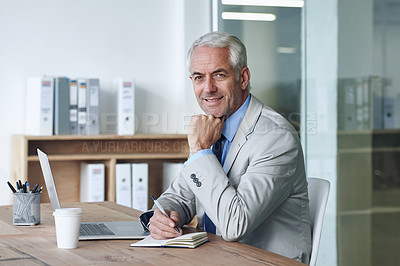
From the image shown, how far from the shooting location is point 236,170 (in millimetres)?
1724

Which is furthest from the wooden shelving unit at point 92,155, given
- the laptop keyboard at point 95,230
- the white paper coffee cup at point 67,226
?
the white paper coffee cup at point 67,226

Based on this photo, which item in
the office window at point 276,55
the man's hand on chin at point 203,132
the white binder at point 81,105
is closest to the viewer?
the man's hand on chin at point 203,132

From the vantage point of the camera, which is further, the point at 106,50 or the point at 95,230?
the point at 106,50

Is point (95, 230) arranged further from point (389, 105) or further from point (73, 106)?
point (73, 106)

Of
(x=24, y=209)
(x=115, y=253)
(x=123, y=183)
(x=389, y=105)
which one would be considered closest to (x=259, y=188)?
(x=115, y=253)

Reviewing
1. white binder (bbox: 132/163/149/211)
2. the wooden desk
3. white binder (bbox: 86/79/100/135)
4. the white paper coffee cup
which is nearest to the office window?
white binder (bbox: 132/163/149/211)

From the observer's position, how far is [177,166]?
154 inches

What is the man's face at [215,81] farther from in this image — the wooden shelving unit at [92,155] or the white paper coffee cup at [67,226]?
the wooden shelving unit at [92,155]

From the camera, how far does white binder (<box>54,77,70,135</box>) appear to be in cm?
355

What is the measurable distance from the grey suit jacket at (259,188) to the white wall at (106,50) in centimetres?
231

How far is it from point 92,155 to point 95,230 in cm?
205

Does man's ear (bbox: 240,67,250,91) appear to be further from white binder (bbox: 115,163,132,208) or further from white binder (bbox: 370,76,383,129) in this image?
white binder (bbox: 115,163,132,208)

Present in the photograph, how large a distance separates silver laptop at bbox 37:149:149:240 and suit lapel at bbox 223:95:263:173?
0.36 metres

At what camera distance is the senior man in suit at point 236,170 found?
61.8 inches
